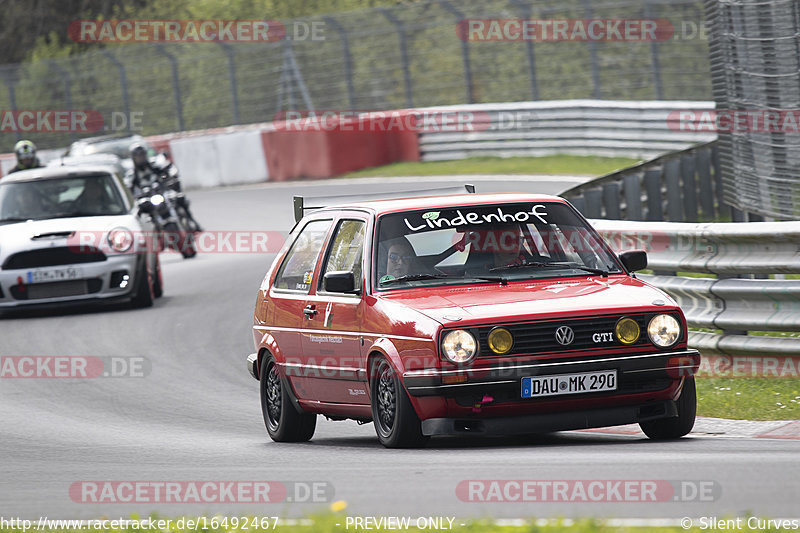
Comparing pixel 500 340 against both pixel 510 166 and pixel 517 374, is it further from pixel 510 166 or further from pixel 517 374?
pixel 510 166

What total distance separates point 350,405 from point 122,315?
866 cm

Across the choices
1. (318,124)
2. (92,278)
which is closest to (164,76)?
(318,124)

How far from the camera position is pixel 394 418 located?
8336mm

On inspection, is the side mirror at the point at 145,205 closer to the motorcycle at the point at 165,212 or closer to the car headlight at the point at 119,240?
the motorcycle at the point at 165,212

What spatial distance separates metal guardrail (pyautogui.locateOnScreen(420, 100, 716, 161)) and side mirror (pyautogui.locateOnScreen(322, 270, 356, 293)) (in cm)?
1738

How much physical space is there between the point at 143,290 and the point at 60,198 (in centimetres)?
151

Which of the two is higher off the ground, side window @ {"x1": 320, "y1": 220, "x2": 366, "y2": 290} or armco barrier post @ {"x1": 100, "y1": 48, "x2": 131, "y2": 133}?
armco barrier post @ {"x1": 100, "y1": 48, "x2": 131, "y2": 133}

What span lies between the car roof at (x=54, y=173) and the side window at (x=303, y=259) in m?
8.57

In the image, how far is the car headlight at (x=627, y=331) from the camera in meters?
8.15

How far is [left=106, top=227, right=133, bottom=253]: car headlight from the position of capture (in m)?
17.2

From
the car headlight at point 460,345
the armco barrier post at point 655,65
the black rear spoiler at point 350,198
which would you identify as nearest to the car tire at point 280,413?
the black rear spoiler at point 350,198

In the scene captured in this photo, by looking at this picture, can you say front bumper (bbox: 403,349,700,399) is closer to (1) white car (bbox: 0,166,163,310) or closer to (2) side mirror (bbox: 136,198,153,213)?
(1) white car (bbox: 0,166,163,310)

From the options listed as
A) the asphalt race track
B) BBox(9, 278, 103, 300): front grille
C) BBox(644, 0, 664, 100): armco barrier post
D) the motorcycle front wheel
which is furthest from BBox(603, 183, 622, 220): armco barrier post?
BBox(644, 0, 664, 100): armco barrier post

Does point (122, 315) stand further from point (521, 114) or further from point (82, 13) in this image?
point (82, 13)
